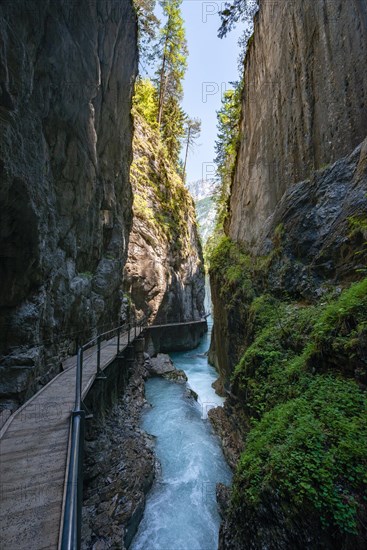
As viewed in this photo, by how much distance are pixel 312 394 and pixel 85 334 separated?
387 inches

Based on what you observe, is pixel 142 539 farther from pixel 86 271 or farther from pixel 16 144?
pixel 86 271

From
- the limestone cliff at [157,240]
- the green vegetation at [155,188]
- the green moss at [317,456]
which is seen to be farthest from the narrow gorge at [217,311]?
A: the green vegetation at [155,188]

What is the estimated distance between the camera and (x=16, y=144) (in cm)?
577

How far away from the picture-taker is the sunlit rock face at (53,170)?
5.84 meters

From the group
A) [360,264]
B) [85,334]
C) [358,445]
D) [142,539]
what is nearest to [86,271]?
[85,334]

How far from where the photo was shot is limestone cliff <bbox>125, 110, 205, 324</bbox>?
22.7 meters

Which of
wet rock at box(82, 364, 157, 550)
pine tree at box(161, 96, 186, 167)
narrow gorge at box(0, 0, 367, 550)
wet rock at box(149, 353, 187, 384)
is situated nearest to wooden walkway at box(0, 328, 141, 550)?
narrow gorge at box(0, 0, 367, 550)

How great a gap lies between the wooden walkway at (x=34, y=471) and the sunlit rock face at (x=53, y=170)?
133 cm

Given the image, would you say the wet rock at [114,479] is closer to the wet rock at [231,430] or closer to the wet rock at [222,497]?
the wet rock at [222,497]

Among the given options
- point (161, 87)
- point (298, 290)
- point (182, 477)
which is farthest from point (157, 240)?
point (182, 477)

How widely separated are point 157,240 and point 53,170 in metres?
15.8

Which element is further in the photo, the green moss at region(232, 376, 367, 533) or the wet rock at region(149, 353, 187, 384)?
the wet rock at region(149, 353, 187, 384)

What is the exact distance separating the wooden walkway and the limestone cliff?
16.6m

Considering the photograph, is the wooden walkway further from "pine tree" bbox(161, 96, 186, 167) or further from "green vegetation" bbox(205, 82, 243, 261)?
"pine tree" bbox(161, 96, 186, 167)
